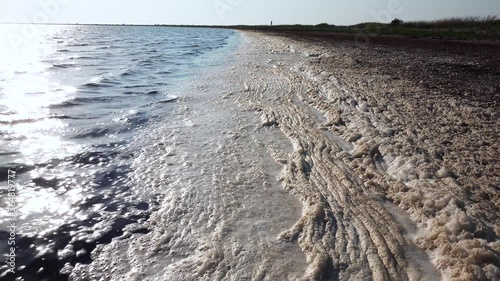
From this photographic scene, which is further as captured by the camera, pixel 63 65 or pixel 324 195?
pixel 63 65

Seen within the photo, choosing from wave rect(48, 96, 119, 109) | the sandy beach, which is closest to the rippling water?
wave rect(48, 96, 119, 109)

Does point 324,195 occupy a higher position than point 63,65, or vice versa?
point 63,65

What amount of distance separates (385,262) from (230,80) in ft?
30.7

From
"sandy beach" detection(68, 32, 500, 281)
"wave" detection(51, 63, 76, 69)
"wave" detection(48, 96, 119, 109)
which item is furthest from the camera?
"wave" detection(51, 63, 76, 69)

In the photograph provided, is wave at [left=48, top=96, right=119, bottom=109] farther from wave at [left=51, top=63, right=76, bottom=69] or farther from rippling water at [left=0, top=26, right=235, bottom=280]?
wave at [left=51, top=63, right=76, bottom=69]

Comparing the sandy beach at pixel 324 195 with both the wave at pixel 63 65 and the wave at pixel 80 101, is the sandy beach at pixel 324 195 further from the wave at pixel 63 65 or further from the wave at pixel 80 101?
the wave at pixel 63 65

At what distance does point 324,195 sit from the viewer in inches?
158

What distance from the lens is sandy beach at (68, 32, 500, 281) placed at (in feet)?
9.29

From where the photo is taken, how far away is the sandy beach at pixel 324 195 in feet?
9.29

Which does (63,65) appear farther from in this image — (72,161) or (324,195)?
(324,195)

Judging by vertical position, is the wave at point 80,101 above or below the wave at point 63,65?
below

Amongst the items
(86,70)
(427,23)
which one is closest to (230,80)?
(86,70)

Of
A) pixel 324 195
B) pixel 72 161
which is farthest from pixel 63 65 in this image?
pixel 324 195

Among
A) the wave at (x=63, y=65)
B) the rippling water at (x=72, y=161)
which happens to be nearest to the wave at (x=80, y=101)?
the rippling water at (x=72, y=161)
